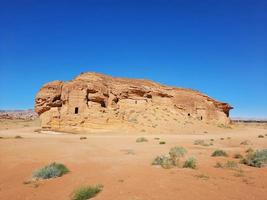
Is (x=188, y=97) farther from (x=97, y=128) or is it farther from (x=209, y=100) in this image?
(x=97, y=128)

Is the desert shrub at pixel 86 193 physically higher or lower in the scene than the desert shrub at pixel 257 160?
lower

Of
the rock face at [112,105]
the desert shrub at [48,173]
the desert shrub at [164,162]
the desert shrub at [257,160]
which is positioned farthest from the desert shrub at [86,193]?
the rock face at [112,105]

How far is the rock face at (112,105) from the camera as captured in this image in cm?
3475

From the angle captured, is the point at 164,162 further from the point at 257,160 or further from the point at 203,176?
the point at 257,160

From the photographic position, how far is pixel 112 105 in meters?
38.2

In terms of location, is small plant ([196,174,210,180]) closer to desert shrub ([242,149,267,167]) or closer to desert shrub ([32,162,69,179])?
→ desert shrub ([242,149,267,167])

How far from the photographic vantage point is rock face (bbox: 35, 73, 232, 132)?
34.8m

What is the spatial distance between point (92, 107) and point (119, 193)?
95.9 feet

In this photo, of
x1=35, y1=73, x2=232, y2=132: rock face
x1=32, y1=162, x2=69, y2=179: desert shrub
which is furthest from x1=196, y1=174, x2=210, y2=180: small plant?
x1=35, y1=73, x2=232, y2=132: rock face

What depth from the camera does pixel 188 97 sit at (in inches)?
1864

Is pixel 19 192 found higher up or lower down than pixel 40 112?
lower down

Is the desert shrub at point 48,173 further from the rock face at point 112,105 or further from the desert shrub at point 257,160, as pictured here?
the rock face at point 112,105

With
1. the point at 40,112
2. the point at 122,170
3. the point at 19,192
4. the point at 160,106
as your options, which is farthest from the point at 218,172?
the point at 160,106

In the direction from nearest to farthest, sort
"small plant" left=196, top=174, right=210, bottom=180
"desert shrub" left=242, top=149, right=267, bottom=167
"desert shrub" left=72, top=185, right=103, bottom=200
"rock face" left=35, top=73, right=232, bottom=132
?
"desert shrub" left=72, top=185, right=103, bottom=200 < "small plant" left=196, top=174, right=210, bottom=180 < "desert shrub" left=242, top=149, right=267, bottom=167 < "rock face" left=35, top=73, right=232, bottom=132
